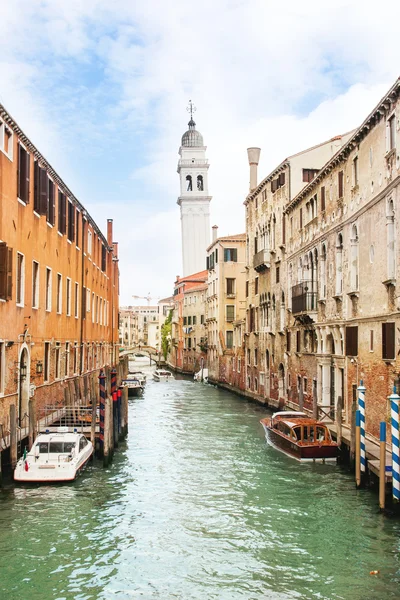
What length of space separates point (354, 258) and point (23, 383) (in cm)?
988

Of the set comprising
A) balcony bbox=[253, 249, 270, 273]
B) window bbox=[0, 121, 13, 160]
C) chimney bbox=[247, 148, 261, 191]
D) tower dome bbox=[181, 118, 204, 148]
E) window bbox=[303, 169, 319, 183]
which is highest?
tower dome bbox=[181, 118, 204, 148]

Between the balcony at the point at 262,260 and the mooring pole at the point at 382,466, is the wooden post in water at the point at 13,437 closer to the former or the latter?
the mooring pole at the point at 382,466

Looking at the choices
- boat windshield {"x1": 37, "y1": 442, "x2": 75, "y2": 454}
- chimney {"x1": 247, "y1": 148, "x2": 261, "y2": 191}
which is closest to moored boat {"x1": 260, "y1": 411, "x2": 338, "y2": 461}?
boat windshield {"x1": 37, "y1": 442, "x2": 75, "y2": 454}

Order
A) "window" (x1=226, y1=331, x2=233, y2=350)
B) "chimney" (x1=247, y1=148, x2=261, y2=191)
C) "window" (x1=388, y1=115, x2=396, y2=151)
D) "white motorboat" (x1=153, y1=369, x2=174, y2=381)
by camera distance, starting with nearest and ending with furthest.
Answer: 1. "window" (x1=388, y1=115, x2=396, y2=151)
2. "chimney" (x1=247, y1=148, x2=261, y2=191)
3. "window" (x1=226, y1=331, x2=233, y2=350)
4. "white motorboat" (x1=153, y1=369, x2=174, y2=381)

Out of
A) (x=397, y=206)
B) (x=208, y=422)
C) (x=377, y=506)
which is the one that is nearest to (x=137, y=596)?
(x=377, y=506)

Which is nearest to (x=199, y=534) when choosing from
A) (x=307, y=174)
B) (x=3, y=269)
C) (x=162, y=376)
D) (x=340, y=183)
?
(x=3, y=269)

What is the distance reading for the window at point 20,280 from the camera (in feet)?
58.9

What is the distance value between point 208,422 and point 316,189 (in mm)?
9679

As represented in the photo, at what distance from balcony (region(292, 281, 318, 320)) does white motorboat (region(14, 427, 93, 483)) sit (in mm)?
11288

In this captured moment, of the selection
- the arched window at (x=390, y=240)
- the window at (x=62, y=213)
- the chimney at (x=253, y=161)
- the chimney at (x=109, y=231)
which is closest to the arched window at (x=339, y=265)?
the arched window at (x=390, y=240)

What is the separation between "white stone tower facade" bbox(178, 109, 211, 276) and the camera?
84.1m

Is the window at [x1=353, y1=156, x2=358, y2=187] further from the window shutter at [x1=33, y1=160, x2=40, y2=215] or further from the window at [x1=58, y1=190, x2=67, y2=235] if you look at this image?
the window at [x1=58, y1=190, x2=67, y2=235]

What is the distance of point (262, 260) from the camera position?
3481 centimetres

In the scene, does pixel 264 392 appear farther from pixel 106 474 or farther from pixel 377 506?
pixel 377 506
